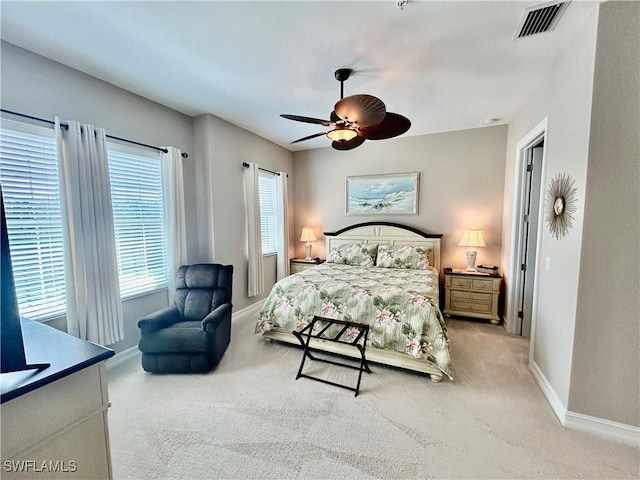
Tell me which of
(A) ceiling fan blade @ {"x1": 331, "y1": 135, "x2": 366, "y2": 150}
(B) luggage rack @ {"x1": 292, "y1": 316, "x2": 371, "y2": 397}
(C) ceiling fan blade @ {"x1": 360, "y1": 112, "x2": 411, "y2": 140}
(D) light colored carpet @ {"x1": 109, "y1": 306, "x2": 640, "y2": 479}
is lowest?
(D) light colored carpet @ {"x1": 109, "y1": 306, "x2": 640, "y2": 479}

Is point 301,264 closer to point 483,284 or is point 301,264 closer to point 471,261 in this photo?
point 471,261

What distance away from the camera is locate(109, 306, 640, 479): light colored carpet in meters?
1.57

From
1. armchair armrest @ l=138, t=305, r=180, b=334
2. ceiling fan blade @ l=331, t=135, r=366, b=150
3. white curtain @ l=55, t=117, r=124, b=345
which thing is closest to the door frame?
ceiling fan blade @ l=331, t=135, r=366, b=150

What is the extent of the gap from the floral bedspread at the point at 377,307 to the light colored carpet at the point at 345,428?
0.33 metres

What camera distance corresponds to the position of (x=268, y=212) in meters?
4.65

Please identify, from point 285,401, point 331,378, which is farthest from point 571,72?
point 285,401

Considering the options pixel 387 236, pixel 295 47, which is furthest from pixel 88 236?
pixel 387 236

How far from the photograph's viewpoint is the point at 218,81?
8.46ft

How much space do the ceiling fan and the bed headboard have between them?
2.07m

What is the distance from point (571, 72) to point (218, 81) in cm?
294

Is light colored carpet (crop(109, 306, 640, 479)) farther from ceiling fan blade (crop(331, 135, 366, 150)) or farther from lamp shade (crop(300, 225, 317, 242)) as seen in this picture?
lamp shade (crop(300, 225, 317, 242))

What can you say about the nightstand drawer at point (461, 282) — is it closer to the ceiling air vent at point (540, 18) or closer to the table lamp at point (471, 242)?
the table lamp at point (471, 242)

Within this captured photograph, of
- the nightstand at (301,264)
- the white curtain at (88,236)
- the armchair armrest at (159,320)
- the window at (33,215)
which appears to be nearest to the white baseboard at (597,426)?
the armchair armrest at (159,320)

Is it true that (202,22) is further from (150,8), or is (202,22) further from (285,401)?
(285,401)
